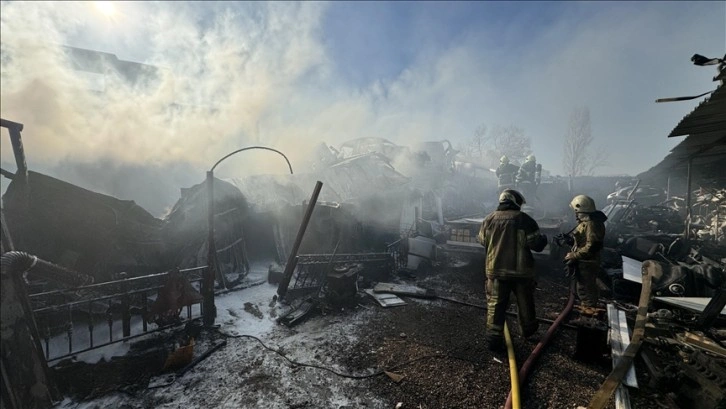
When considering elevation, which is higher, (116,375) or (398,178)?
(398,178)

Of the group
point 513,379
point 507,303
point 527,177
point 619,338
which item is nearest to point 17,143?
point 513,379

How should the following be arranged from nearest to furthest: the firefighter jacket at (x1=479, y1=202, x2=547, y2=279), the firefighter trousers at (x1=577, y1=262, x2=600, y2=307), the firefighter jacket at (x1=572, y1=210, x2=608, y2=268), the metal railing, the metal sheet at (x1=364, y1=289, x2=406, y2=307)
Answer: the firefighter jacket at (x1=479, y1=202, x2=547, y2=279) → the metal railing → the firefighter jacket at (x1=572, y1=210, x2=608, y2=268) → the firefighter trousers at (x1=577, y1=262, x2=600, y2=307) → the metal sheet at (x1=364, y1=289, x2=406, y2=307)

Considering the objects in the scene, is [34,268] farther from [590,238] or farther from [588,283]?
[588,283]

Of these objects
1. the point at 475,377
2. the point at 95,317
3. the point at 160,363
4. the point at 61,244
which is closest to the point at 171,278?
the point at 160,363

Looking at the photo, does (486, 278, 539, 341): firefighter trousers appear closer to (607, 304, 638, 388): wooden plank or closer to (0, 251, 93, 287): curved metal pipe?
(607, 304, 638, 388): wooden plank

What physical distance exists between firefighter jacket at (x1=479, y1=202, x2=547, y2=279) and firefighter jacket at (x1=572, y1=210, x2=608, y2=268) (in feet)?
5.65

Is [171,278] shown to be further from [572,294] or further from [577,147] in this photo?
[577,147]

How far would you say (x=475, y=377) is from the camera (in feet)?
12.8

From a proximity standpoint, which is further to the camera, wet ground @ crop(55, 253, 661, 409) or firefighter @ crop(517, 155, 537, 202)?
firefighter @ crop(517, 155, 537, 202)

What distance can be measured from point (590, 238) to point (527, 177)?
9636mm

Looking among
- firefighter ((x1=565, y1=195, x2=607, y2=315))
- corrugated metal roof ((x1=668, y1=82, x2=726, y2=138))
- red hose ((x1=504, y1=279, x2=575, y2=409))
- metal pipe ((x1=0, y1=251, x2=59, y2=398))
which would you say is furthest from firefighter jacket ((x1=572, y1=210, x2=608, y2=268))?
metal pipe ((x1=0, y1=251, x2=59, y2=398))

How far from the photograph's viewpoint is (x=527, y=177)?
555 inches

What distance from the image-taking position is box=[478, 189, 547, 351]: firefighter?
14.7ft

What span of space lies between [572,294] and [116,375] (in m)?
8.18
